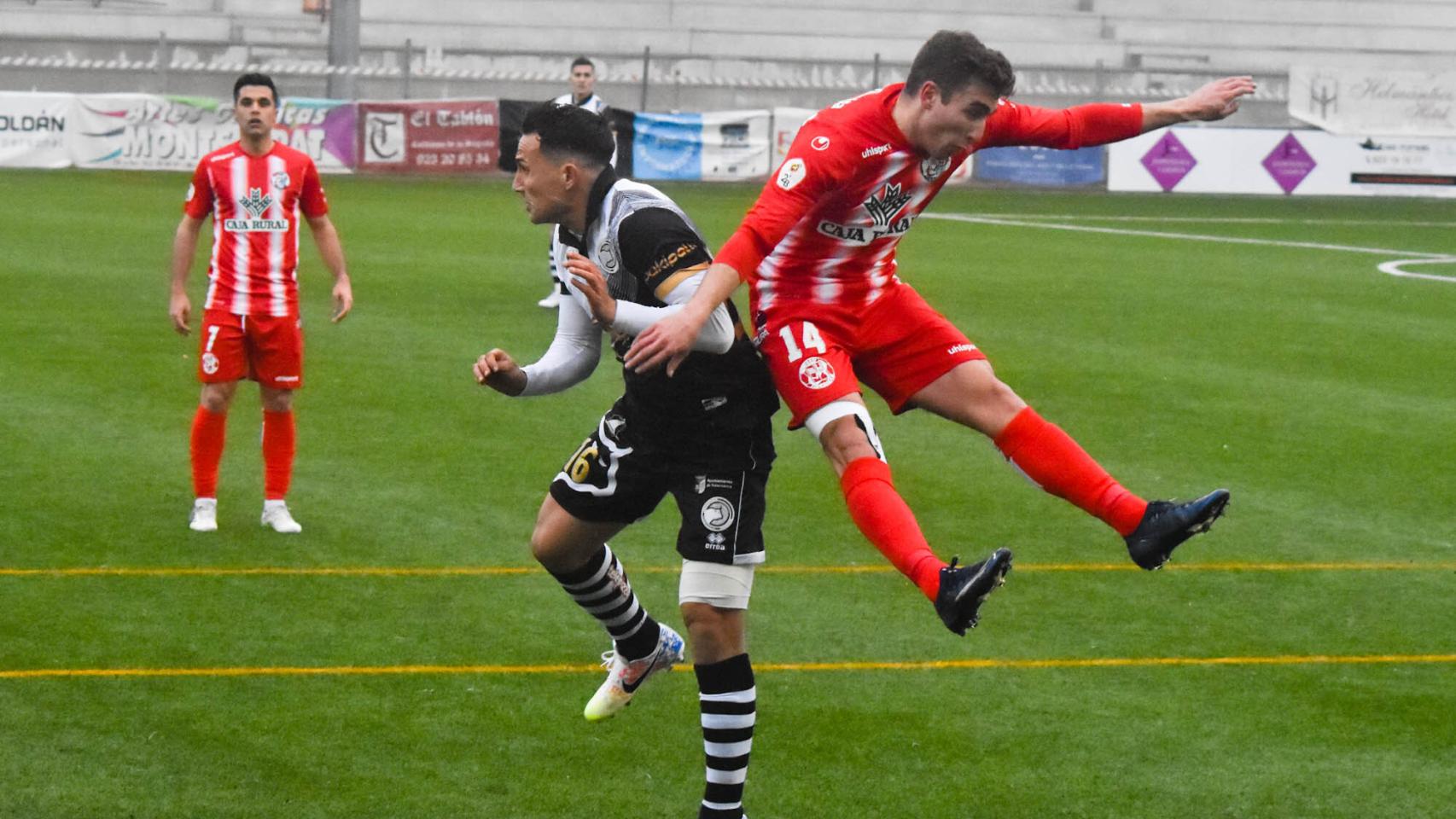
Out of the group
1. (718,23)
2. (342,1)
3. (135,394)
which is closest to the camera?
(135,394)

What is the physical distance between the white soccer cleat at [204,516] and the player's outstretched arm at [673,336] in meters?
4.39

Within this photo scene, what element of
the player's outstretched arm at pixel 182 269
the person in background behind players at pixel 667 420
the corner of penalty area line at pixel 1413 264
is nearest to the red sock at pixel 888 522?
the person in background behind players at pixel 667 420

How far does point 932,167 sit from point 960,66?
0.42m

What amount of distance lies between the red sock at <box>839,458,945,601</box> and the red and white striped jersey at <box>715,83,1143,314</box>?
66cm

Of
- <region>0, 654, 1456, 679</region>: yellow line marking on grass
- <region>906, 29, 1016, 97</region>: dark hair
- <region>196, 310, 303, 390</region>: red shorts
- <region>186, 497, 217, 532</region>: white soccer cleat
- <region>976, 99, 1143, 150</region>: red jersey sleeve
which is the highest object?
<region>906, 29, 1016, 97</region>: dark hair

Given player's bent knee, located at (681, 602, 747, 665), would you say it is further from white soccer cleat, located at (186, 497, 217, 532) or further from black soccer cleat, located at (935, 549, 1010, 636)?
white soccer cleat, located at (186, 497, 217, 532)

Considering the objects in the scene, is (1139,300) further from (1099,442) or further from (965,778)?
(965,778)

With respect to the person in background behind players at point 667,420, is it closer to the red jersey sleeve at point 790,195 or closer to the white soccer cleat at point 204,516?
the red jersey sleeve at point 790,195

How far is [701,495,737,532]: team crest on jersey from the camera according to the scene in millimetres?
5078

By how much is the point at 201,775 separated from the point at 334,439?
5.42 m

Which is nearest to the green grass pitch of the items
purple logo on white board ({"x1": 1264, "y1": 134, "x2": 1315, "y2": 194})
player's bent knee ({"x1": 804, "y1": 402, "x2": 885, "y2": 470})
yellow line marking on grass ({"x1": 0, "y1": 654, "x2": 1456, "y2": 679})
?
yellow line marking on grass ({"x1": 0, "y1": 654, "x2": 1456, "y2": 679})

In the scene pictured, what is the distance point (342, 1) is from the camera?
1412 inches

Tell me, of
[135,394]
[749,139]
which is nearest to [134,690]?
[135,394]

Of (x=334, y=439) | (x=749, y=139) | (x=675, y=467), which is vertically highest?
(x=675, y=467)
